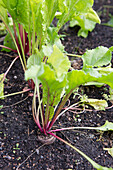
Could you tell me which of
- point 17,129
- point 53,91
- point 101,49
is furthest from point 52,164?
point 101,49

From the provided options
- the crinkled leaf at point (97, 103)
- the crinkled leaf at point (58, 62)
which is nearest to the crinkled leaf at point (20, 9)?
the crinkled leaf at point (58, 62)

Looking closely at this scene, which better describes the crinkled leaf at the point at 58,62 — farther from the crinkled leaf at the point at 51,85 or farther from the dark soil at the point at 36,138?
the dark soil at the point at 36,138

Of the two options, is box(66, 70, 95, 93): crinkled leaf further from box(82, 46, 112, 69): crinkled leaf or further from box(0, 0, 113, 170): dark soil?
box(0, 0, 113, 170): dark soil

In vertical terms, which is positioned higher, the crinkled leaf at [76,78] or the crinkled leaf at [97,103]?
the crinkled leaf at [76,78]

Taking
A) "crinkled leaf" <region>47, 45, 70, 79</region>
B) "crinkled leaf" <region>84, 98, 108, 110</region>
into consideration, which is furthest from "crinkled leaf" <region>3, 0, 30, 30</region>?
"crinkled leaf" <region>84, 98, 108, 110</region>

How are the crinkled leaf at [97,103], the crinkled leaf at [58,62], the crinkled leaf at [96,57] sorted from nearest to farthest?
the crinkled leaf at [58,62]
the crinkled leaf at [96,57]
the crinkled leaf at [97,103]

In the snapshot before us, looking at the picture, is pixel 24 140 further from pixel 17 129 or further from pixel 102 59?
pixel 102 59
